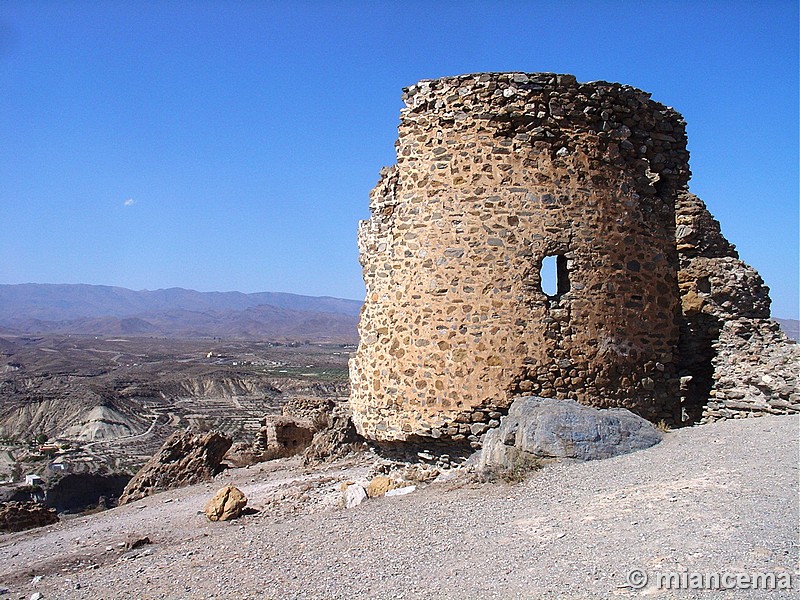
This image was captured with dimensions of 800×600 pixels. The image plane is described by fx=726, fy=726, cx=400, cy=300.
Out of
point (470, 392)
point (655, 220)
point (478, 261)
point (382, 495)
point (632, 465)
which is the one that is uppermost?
point (655, 220)

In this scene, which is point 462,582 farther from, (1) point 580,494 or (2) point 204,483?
(2) point 204,483

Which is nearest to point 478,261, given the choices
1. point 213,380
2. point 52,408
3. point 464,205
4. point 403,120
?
point 464,205

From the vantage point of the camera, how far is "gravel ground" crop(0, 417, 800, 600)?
4.83m

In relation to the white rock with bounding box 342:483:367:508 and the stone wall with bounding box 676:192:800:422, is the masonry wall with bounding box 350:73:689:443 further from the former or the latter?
the white rock with bounding box 342:483:367:508

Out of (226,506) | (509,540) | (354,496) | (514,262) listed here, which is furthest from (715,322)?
(226,506)

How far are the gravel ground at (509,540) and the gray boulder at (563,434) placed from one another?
0.22m

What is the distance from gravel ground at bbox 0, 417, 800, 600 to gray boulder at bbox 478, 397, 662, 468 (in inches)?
8.7

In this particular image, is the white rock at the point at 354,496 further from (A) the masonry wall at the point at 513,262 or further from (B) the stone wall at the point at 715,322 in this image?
(B) the stone wall at the point at 715,322

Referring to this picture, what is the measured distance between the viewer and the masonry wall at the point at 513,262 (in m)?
8.88

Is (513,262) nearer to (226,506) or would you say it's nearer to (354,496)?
(354,496)

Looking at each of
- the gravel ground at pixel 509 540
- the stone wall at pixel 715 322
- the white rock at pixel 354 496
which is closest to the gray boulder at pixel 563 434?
the gravel ground at pixel 509 540

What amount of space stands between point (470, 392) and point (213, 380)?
2362 inches

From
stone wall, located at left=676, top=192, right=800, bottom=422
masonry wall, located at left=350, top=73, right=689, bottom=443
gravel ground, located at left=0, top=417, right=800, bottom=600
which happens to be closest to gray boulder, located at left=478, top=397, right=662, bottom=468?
gravel ground, located at left=0, top=417, right=800, bottom=600

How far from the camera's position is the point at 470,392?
29.0 ft
